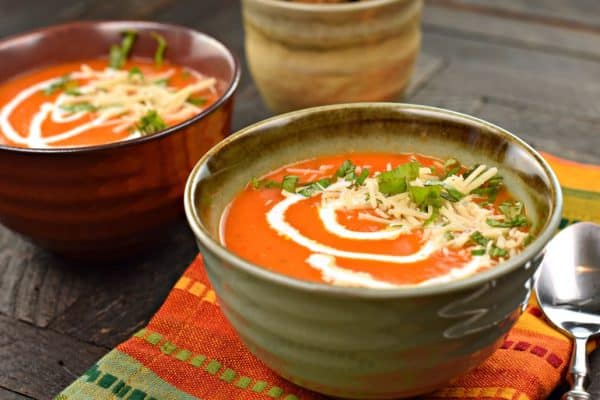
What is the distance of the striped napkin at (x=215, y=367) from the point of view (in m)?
1.27

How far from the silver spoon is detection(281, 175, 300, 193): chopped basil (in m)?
0.48

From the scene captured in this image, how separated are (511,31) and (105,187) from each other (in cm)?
169

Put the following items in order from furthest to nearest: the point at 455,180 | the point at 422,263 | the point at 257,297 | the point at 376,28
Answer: the point at 376,28, the point at 455,180, the point at 422,263, the point at 257,297

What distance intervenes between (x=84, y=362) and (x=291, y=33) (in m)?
0.99

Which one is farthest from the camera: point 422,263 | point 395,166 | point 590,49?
point 590,49

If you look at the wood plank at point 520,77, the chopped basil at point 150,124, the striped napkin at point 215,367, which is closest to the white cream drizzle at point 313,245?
the striped napkin at point 215,367

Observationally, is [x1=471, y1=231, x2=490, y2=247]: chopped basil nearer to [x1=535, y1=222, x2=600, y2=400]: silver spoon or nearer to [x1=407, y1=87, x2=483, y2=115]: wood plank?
[x1=535, y1=222, x2=600, y2=400]: silver spoon

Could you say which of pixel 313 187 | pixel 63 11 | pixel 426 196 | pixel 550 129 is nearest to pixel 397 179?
pixel 426 196

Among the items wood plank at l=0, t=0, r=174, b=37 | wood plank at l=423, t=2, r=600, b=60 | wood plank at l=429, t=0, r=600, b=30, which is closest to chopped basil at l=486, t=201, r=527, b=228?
wood plank at l=423, t=2, r=600, b=60

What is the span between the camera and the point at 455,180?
4.47 feet

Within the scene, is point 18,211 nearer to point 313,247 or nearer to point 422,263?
point 313,247

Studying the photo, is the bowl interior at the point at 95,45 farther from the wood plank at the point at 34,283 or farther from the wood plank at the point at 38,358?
the wood plank at the point at 38,358

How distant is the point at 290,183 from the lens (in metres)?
1.45

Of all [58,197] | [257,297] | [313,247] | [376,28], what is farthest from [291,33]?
[257,297]
